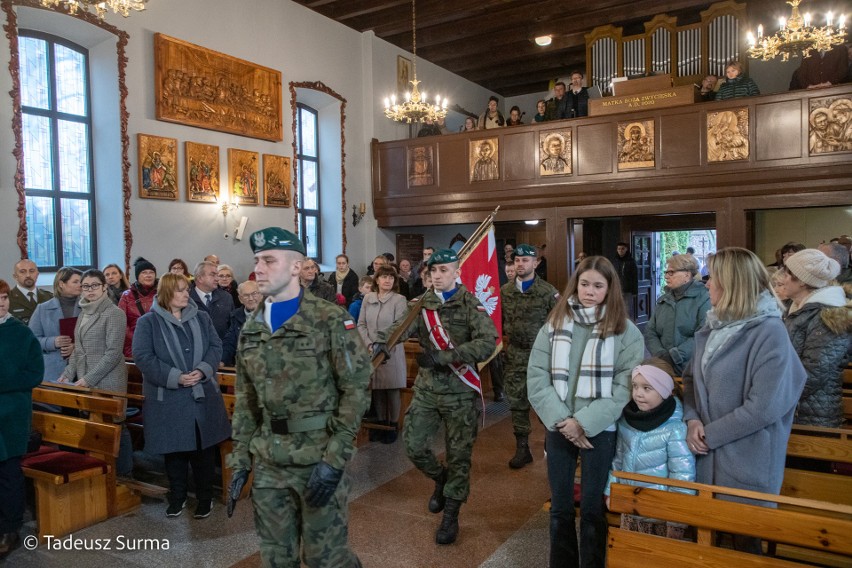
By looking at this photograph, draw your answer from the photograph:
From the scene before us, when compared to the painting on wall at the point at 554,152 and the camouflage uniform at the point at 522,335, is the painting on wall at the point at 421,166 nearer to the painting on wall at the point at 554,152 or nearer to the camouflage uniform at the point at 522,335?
the painting on wall at the point at 554,152

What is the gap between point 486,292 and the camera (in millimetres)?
5051

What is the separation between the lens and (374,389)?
6.14 meters

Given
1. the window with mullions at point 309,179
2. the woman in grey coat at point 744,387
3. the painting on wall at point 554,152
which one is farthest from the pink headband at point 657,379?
the window with mullions at point 309,179

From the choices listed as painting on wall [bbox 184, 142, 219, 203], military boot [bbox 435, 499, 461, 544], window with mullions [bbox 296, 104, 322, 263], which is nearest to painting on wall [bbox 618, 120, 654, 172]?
window with mullions [bbox 296, 104, 322, 263]

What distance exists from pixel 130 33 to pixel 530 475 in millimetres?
Answer: 7669

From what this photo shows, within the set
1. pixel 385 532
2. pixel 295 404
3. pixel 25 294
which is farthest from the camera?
pixel 25 294

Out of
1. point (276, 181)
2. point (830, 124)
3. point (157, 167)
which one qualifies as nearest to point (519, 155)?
point (276, 181)

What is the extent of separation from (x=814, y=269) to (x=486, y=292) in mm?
2262

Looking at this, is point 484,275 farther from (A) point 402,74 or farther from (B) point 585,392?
(A) point 402,74

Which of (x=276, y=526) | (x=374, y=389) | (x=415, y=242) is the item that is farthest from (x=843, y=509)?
(x=415, y=242)

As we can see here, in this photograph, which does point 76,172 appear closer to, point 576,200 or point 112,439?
point 112,439

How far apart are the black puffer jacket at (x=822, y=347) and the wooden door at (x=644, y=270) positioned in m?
11.2

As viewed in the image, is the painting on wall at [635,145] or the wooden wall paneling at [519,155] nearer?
the painting on wall at [635,145]

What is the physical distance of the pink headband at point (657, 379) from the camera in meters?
2.65
